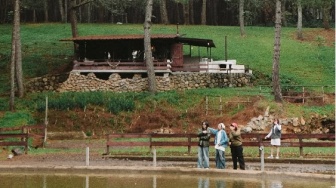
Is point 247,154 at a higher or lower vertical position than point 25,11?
lower

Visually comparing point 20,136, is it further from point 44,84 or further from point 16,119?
point 44,84

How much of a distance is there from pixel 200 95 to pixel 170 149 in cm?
1348

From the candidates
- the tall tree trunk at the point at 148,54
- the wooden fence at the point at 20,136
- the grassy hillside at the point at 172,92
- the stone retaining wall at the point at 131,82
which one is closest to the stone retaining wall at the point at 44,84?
the stone retaining wall at the point at 131,82

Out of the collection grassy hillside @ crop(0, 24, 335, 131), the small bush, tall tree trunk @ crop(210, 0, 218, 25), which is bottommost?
the small bush

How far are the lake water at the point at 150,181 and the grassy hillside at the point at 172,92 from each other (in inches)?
806

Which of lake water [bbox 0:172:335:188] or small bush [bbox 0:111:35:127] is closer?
lake water [bbox 0:172:335:188]

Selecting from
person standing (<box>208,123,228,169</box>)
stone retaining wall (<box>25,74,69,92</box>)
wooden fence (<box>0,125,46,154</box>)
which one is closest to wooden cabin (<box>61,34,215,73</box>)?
stone retaining wall (<box>25,74,69,92</box>)

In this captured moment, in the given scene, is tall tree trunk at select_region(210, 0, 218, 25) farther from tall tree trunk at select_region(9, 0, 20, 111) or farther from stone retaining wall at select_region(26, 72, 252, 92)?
tall tree trunk at select_region(9, 0, 20, 111)

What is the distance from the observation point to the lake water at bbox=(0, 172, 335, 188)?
2555 centimetres

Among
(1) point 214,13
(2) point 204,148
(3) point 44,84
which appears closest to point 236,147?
(2) point 204,148

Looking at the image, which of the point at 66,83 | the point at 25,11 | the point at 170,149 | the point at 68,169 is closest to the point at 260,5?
the point at 25,11

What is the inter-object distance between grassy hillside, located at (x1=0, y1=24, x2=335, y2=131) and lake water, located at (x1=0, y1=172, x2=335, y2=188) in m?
20.5

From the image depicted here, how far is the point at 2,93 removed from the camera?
57500mm

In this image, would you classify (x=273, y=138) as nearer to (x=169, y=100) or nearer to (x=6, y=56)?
(x=169, y=100)
